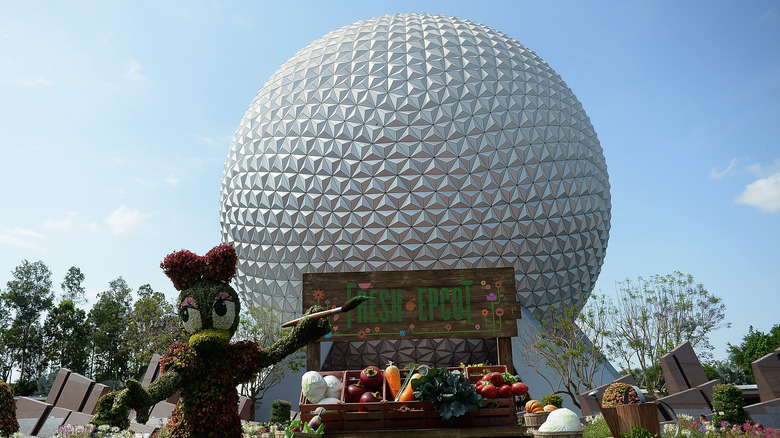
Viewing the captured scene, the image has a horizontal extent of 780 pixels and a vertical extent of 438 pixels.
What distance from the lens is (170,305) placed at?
32094 millimetres

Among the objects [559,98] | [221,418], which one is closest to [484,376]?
[221,418]

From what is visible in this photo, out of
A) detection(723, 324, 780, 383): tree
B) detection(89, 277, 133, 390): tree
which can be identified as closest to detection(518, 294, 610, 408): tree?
detection(723, 324, 780, 383): tree

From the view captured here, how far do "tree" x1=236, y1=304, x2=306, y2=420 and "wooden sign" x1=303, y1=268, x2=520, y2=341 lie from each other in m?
10.5

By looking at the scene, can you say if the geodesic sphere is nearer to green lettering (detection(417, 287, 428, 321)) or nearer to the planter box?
green lettering (detection(417, 287, 428, 321))

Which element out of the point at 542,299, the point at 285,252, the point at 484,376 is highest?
the point at 285,252

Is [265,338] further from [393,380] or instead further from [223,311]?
[393,380]

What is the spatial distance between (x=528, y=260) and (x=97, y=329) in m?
34.4

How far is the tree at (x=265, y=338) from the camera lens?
71.2 ft

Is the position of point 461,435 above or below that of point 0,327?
below

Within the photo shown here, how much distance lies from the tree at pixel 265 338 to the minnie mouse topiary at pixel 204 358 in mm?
14110

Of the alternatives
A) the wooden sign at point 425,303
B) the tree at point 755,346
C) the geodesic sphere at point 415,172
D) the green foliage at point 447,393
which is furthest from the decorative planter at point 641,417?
the tree at point 755,346

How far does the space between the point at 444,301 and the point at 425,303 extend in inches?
15.6

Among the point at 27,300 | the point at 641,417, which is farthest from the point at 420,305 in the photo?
the point at 27,300

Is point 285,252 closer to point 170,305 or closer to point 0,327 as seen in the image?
point 170,305
